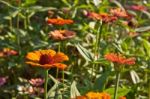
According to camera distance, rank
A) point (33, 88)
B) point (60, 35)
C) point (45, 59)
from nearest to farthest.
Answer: point (45, 59)
point (60, 35)
point (33, 88)

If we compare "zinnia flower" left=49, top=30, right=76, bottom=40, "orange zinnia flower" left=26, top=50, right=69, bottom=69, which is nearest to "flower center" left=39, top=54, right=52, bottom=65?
"orange zinnia flower" left=26, top=50, right=69, bottom=69

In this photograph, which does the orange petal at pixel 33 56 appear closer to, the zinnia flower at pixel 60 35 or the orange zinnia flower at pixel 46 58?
the orange zinnia flower at pixel 46 58

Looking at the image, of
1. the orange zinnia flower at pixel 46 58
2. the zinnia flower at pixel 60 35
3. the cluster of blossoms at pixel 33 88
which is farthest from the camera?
the cluster of blossoms at pixel 33 88

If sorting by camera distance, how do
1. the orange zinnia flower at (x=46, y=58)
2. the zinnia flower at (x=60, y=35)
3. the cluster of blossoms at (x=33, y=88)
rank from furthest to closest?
the cluster of blossoms at (x=33, y=88) → the zinnia flower at (x=60, y=35) → the orange zinnia flower at (x=46, y=58)

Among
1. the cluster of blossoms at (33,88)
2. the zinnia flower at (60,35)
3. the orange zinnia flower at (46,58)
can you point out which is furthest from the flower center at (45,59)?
the cluster of blossoms at (33,88)

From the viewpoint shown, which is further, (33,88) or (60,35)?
(33,88)

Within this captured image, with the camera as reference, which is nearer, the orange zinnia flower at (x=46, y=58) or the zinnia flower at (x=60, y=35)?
the orange zinnia flower at (x=46, y=58)

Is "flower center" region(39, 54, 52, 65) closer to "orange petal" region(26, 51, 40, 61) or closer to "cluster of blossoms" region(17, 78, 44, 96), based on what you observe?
"orange petal" region(26, 51, 40, 61)

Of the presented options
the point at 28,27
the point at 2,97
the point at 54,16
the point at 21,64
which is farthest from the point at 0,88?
the point at 54,16

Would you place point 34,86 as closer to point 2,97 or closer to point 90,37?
point 2,97

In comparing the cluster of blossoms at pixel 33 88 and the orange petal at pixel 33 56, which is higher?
the orange petal at pixel 33 56

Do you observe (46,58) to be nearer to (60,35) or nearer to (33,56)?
(33,56)

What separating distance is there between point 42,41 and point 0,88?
0.32 m

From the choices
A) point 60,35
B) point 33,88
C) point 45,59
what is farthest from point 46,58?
point 33,88
